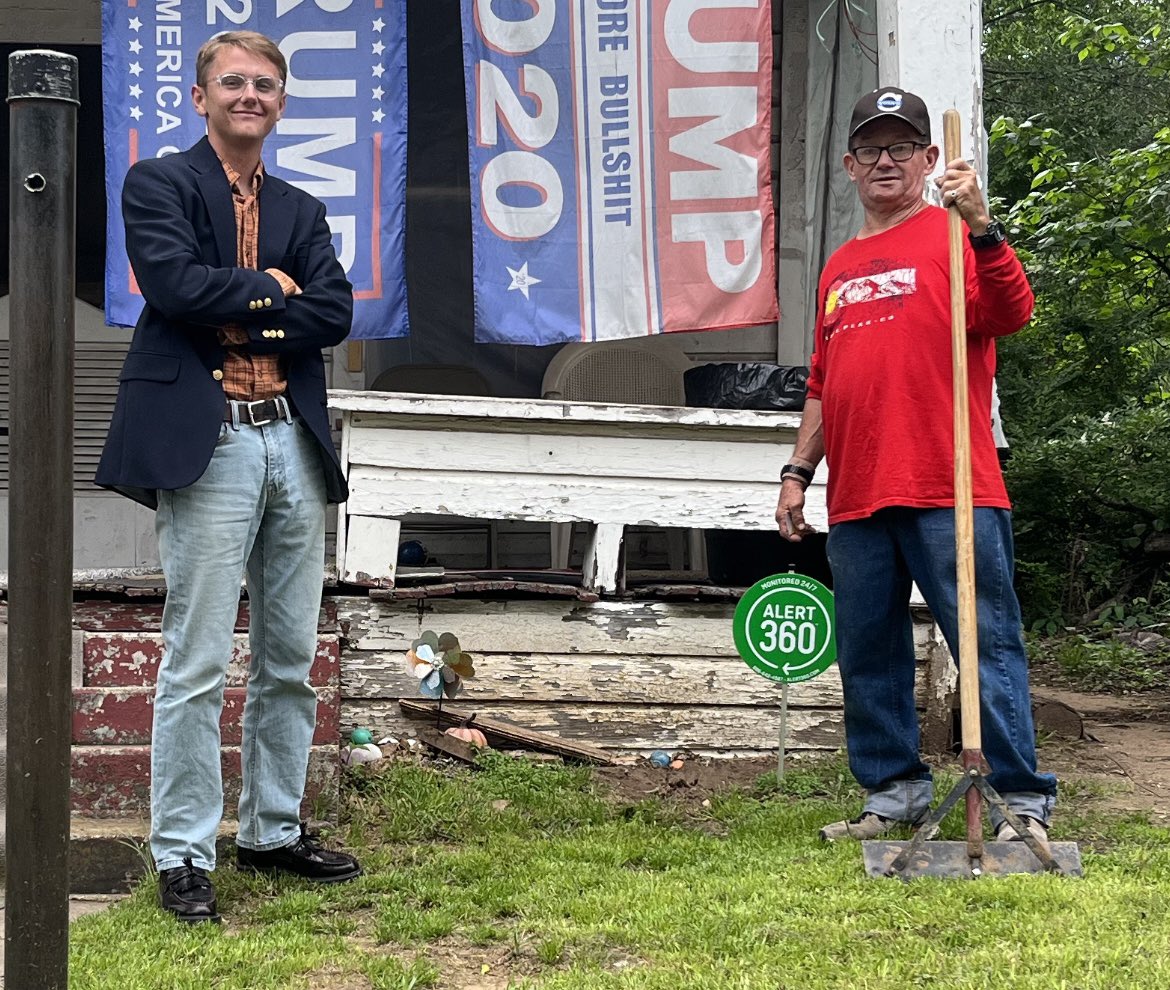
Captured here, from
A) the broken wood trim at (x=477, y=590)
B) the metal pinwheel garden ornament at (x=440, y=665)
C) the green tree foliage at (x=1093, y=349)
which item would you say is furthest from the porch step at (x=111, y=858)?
the green tree foliage at (x=1093, y=349)

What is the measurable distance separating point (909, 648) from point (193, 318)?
7.26 ft

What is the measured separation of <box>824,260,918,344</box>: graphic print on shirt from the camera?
374 centimetres

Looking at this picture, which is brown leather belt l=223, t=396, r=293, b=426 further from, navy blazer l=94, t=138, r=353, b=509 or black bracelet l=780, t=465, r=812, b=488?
black bracelet l=780, t=465, r=812, b=488

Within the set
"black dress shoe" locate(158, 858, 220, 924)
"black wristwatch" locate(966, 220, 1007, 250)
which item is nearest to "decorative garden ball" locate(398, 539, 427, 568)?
"black dress shoe" locate(158, 858, 220, 924)

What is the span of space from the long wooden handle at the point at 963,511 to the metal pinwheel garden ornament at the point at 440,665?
2.17 m

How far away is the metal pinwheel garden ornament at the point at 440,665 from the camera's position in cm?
508

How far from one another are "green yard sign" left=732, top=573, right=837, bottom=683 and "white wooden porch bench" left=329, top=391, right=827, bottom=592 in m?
0.60

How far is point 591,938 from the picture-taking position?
294 cm

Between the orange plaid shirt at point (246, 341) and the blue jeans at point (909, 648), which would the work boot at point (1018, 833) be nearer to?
the blue jeans at point (909, 648)

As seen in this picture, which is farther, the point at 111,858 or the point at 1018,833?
the point at 111,858

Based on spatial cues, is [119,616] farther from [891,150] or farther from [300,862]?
[891,150]

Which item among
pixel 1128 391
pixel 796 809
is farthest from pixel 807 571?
pixel 1128 391

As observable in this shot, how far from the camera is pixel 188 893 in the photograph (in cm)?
320

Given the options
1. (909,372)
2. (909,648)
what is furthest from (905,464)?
(909,648)
